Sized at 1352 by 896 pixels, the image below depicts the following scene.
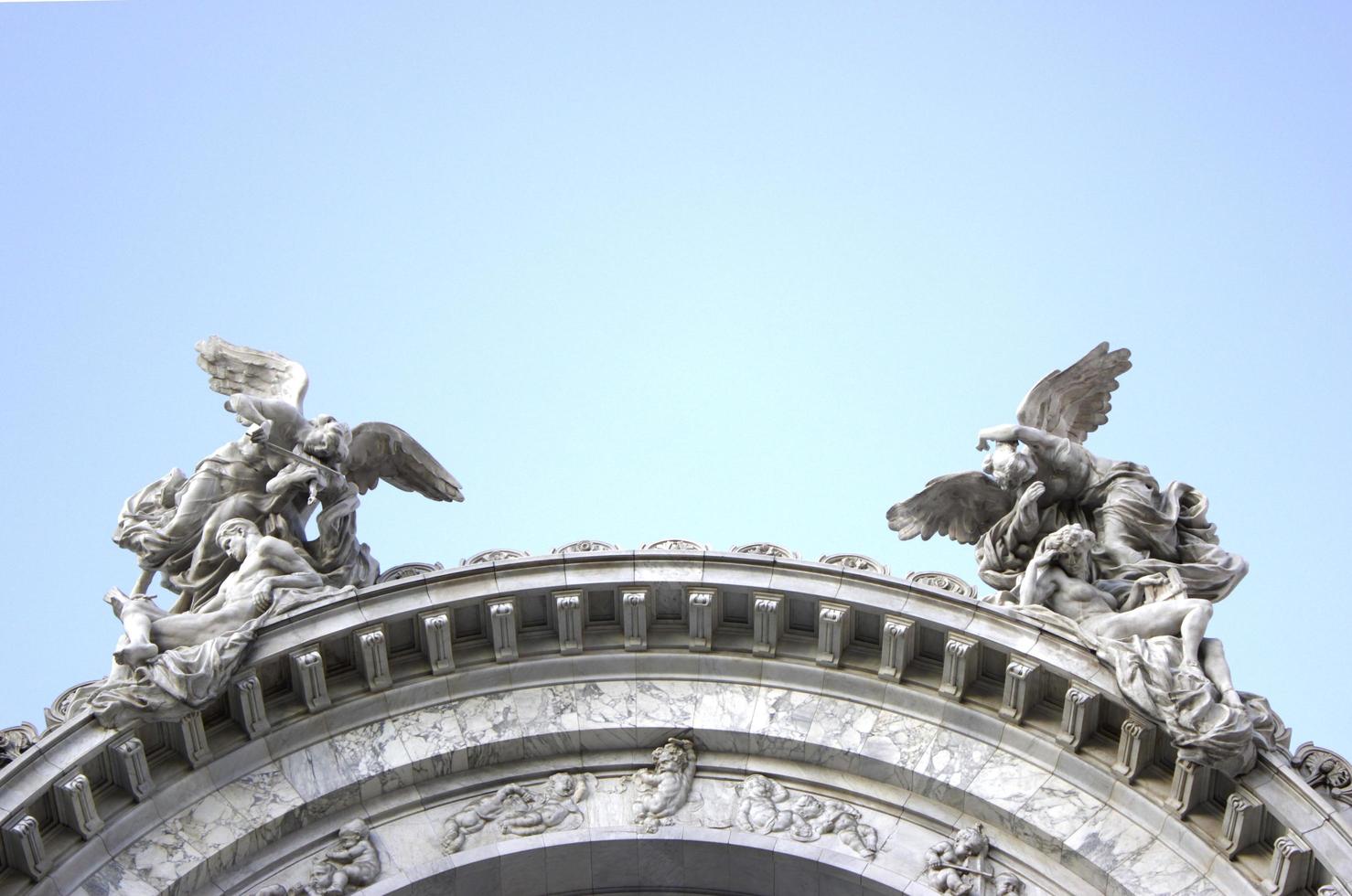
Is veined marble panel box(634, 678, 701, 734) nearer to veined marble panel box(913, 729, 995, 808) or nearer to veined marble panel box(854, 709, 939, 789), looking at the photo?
veined marble panel box(854, 709, 939, 789)

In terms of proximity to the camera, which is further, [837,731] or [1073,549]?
[1073,549]

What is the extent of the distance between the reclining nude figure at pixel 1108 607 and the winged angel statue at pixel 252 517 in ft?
21.4

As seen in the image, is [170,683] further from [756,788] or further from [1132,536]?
[1132,536]

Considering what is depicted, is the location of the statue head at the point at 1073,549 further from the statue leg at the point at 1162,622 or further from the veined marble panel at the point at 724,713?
the veined marble panel at the point at 724,713

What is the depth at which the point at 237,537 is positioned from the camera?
2375 cm

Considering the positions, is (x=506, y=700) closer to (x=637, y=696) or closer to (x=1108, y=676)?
(x=637, y=696)

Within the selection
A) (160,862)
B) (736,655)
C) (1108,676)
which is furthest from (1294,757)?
(160,862)

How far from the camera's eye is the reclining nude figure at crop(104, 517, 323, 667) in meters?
22.3

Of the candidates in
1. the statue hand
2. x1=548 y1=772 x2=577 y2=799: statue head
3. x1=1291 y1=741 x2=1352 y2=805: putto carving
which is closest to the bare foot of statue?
x1=548 y1=772 x2=577 y2=799: statue head

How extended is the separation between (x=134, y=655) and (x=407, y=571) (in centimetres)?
315

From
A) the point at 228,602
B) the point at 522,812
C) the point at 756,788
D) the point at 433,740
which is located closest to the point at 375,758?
the point at 433,740

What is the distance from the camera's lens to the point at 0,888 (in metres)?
20.7

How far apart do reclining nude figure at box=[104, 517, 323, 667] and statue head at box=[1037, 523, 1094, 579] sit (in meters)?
7.22

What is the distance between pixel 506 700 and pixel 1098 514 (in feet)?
20.3
